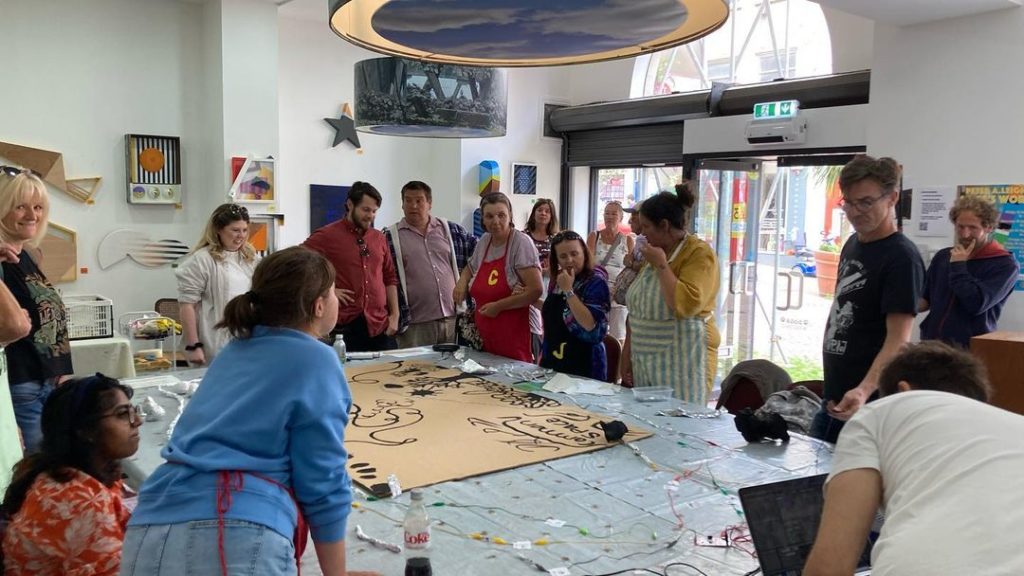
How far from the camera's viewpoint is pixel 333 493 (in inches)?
57.3

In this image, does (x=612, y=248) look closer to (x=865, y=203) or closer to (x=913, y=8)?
(x=913, y=8)

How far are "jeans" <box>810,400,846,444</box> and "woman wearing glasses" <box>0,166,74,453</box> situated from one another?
8.57ft

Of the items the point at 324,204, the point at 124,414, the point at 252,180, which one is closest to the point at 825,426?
the point at 124,414

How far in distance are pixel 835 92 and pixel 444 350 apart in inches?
125

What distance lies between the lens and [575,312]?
134 inches

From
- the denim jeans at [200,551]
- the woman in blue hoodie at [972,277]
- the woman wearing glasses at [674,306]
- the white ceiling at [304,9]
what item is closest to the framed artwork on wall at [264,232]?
A: the white ceiling at [304,9]

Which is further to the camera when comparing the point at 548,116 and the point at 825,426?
the point at 548,116

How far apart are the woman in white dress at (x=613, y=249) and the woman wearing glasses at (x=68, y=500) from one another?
4815 millimetres

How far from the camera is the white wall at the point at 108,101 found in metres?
5.28

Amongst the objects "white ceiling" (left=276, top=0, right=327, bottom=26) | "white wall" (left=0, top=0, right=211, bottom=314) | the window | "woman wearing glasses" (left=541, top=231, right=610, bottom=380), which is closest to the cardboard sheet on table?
"woman wearing glasses" (left=541, top=231, right=610, bottom=380)

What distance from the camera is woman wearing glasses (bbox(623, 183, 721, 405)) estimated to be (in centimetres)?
306

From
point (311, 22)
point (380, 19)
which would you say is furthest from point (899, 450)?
point (311, 22)

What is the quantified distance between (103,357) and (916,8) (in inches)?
187

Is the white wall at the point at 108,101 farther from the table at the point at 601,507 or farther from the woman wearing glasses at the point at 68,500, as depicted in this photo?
the woman wearing glasses at the point at 68,500
